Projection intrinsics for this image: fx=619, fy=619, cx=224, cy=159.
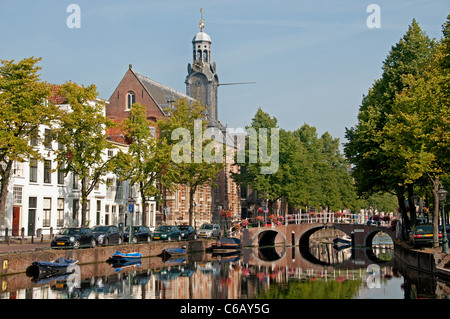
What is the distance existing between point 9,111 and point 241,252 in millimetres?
32015

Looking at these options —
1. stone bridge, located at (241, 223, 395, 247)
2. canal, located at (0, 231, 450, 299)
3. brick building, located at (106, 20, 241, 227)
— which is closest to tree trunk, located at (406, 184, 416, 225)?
canal, located at (0, 231, 450, 299)

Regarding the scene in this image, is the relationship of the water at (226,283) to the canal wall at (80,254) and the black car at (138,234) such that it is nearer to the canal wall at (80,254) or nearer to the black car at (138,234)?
the canal wall at (80,254)

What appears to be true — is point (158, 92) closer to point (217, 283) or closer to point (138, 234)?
point (138, 234)

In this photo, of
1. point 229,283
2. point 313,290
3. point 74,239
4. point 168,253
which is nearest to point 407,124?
point 313,290

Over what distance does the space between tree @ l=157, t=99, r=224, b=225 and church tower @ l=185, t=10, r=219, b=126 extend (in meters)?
39.5

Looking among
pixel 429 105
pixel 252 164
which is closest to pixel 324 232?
pixel 252 164

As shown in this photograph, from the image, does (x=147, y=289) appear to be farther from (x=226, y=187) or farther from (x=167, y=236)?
(x=226, y=187)

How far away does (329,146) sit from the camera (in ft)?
364

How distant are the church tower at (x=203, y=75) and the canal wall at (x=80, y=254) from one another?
52484 mm

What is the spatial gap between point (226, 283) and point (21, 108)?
67.9 feet

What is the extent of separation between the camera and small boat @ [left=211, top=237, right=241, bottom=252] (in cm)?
6400

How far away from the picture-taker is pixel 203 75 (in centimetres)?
11031

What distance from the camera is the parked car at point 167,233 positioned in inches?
2379

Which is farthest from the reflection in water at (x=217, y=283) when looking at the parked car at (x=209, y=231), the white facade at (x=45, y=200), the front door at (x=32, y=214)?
the parked car at (x=209, y=231)
